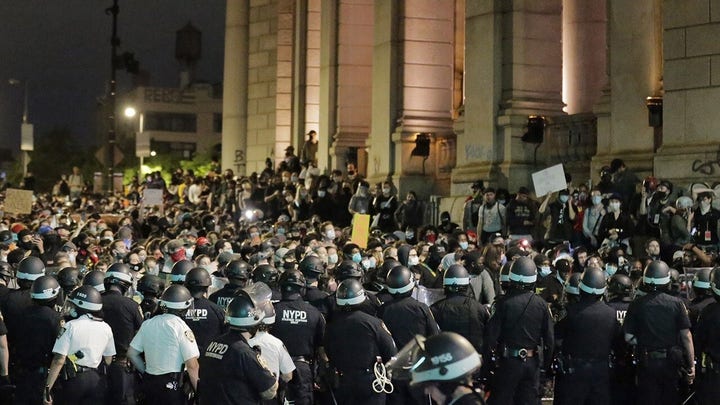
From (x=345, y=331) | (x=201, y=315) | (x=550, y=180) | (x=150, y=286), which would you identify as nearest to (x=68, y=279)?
(x=150, y=286)

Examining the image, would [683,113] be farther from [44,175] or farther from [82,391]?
[44,175]

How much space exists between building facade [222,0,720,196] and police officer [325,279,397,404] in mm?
11515

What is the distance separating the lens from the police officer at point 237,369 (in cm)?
1025

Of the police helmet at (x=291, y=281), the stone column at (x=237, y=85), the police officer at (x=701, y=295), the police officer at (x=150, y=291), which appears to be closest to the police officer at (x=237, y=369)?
the police helmet at (x=291, y=281)

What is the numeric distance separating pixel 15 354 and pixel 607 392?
19.7 ft

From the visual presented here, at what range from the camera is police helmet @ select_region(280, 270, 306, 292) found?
43.0 feet

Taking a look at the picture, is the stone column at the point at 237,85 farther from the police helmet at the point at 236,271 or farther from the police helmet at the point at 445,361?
the police helmet at the point at 445,361

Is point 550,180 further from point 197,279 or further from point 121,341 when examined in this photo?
point 121,341

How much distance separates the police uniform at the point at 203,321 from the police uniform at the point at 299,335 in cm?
56

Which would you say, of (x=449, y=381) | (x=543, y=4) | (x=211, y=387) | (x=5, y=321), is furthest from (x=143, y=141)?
(x=449, y=381)

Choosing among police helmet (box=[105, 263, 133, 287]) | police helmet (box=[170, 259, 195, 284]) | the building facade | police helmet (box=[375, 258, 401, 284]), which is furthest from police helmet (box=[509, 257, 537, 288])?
the building facade

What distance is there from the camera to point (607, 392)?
13.3m

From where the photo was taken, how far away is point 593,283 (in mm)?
13234

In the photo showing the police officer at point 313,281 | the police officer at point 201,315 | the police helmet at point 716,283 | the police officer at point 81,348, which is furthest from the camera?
the police officer at point 313,281
